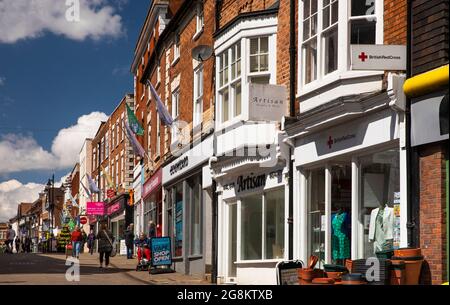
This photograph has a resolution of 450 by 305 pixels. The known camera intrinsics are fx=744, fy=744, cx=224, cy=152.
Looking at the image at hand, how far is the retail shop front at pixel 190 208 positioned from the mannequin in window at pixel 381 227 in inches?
336

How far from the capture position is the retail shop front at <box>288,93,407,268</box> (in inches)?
456

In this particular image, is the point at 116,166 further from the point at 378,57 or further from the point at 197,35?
the point at 378,57

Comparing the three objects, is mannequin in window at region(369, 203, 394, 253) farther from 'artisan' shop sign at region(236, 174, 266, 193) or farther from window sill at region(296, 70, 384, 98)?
'artisan' shop sign at region(236, 174, 266, 193)

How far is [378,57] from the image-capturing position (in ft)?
36.8

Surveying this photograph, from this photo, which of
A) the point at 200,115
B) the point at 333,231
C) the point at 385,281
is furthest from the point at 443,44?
the point at 200,115

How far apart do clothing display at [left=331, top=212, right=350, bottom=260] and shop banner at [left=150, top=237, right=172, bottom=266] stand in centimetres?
1007

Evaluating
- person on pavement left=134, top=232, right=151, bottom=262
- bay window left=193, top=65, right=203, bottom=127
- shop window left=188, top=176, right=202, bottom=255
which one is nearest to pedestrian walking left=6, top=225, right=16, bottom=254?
person on pavement left=134, top=232, right=151, bottom=262

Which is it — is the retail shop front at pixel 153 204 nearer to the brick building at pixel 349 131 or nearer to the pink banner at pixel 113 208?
the pink banner at pixel 113 208

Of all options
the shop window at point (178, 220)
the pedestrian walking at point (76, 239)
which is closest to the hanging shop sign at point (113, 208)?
the pedestrian walking at point (76, 239)

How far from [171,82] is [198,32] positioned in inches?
181

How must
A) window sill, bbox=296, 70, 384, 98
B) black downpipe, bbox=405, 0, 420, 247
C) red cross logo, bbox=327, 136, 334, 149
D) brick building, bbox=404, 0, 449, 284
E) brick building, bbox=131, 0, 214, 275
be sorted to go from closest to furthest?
brick building, bbox=404, 0, 449, 284, black downpipe, bbox=405, 0, 420, 247, window sill, bbox=296, 70, 384, 98, red cross logo, bbox=327, 136, 334, 149, brick building, bbox=131, 0, 214, 275

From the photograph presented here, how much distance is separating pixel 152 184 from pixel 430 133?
836 inches
